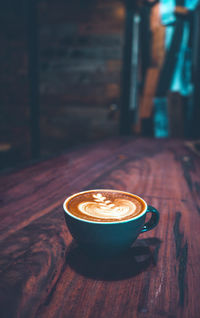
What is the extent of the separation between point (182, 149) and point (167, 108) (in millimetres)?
1507

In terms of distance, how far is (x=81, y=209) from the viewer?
20.5 inches

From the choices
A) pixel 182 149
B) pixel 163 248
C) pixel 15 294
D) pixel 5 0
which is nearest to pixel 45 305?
pixel 15 294

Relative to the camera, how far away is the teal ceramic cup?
45 cm

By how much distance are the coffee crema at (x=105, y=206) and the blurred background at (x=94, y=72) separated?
2681mm

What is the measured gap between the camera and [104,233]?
448 millimetres

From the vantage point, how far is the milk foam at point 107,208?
0.50 meters

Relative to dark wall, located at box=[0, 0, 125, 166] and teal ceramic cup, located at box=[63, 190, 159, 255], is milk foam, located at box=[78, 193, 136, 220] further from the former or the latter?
dark wall, located at box=[0, 0, 125, 166]

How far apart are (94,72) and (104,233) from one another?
325cm

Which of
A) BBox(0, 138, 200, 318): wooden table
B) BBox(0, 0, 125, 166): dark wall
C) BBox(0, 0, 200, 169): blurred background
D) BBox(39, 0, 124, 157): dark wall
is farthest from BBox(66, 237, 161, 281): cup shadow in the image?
BBox(39, 0, 124, 157): dark wall

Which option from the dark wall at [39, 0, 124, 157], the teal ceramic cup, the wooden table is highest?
the dark wall at [39, 0, 124, 157]

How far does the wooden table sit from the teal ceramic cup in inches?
1.4

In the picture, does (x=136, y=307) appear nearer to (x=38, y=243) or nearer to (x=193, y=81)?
(x=38, y=243)

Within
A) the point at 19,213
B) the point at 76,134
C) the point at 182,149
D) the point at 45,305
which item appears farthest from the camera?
the point at 76,134

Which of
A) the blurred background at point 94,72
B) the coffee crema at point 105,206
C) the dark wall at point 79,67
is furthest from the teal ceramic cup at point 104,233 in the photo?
the dark wall at point 79,67
